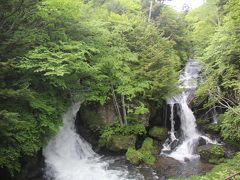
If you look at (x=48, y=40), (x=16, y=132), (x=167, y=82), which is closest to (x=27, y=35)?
(x=48, y=40)

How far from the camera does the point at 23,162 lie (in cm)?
1333

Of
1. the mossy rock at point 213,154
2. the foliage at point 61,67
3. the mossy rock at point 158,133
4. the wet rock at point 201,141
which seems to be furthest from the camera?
the mossy rock at point 158,133

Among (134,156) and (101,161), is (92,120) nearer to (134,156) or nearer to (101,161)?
(101,161)

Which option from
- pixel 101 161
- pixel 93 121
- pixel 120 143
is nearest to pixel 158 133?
pixel 120 143

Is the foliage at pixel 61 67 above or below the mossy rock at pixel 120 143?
above

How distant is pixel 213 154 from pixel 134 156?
4.75 meters

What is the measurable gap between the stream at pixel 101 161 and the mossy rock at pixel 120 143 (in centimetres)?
55

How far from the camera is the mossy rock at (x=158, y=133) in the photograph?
61.6 feet

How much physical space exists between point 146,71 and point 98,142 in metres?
5.69

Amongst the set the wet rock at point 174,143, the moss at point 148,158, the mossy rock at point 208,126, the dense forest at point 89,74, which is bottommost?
the moss at point 148,158

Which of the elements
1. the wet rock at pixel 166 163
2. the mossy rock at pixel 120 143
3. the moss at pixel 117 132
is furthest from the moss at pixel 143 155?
the moss at pixel 117 132

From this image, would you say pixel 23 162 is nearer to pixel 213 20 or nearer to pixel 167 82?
pixel 167 82

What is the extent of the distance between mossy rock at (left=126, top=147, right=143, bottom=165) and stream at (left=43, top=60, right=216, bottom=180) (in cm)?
34

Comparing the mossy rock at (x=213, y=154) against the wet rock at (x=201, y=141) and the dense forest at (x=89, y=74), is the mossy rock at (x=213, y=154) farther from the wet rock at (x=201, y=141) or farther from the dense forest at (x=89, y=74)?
the wet rock at (x=201, y=141)
